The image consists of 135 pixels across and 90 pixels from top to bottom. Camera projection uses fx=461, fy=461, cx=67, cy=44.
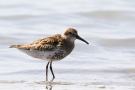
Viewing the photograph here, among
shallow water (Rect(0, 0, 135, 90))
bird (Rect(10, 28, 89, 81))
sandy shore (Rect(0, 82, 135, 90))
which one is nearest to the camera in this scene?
sandy shore (Rect(0, 82, 135, 90))

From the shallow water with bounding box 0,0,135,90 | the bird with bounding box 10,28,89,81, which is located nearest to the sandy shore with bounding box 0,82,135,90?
the shallow water with bounding box 0,0,135,90

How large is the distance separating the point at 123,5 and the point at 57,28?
11.7 ft

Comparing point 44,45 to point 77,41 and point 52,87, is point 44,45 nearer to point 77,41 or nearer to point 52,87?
point 52,87

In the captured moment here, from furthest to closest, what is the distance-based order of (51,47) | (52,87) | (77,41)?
(77,41) → (51,47) → (52,87)

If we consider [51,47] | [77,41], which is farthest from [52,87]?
[77,41]

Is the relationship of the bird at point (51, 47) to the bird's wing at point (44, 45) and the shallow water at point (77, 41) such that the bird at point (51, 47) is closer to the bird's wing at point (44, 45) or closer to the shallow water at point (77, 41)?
the bird's wing at point (44, 45)

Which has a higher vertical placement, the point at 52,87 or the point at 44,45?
the point at 44,45

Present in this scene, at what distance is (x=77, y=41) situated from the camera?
11914mm

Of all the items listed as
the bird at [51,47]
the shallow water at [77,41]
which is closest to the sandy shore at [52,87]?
the shallow water at [77,41]

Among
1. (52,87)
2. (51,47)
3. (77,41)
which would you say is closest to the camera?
(52,87)

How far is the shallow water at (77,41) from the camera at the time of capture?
8.55 meters

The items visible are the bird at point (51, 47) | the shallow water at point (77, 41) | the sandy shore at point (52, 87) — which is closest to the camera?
the sandy shore at point (52, 87)

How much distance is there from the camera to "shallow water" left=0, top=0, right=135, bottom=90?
8555 mm

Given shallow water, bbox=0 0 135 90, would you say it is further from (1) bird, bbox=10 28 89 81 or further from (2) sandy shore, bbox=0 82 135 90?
(1) bird, bbox=10 28 89 81
